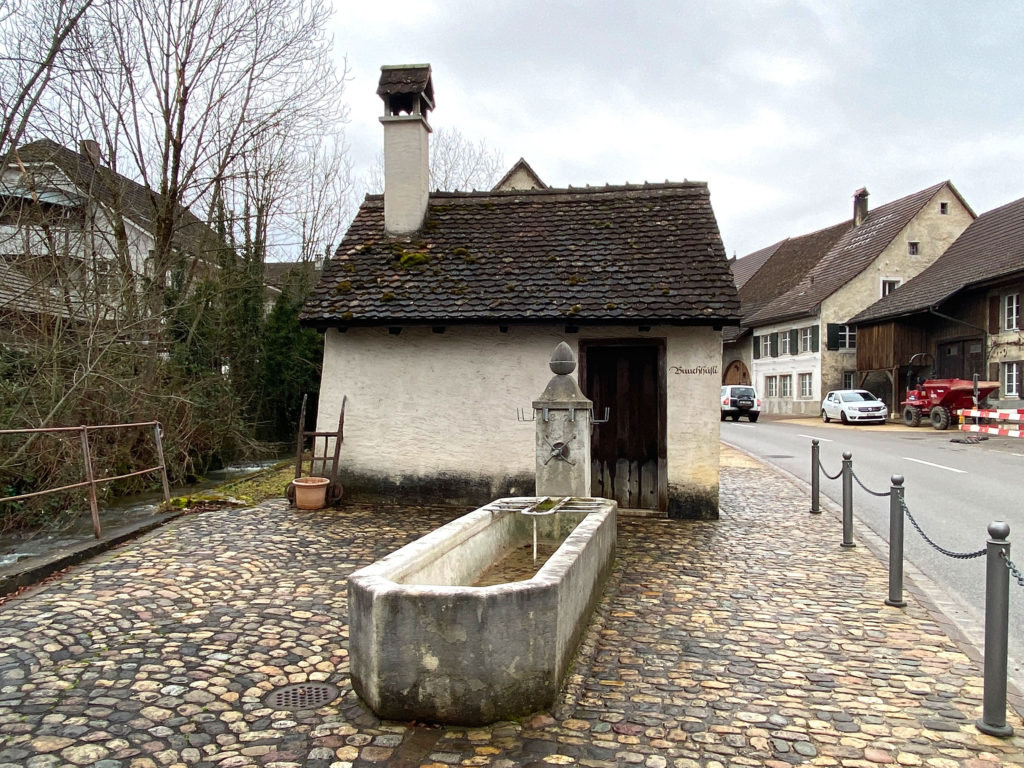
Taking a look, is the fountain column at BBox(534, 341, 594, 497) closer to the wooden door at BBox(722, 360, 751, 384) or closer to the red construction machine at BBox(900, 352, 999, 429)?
the red construction machine at BBox(900, 352, 999, 429)

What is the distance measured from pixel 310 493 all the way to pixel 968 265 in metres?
30.4

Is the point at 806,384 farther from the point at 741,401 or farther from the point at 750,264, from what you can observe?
the point at 750,264

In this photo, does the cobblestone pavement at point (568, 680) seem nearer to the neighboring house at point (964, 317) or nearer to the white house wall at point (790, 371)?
the neighboring house at point (964, 317)

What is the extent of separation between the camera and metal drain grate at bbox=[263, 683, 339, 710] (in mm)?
4074

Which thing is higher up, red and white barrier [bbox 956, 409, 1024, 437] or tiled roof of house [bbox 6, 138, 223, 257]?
tiled roof of house [bbox 6, 138, 223, 257]

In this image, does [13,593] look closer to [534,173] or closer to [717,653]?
[717,653]

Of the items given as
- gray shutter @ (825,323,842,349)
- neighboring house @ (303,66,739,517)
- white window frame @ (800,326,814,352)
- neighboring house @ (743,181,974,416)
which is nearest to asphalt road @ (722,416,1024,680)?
neighboring house @ (303,66,739,517)

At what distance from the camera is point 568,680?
437 cm

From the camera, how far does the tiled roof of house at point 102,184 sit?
11.0 meters

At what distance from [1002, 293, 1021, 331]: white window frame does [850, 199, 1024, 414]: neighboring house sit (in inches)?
0.6

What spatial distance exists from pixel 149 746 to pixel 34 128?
37.5 feet

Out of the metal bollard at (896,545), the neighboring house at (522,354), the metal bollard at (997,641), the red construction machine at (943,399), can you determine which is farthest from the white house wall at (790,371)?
the metal bollard at (997,641)

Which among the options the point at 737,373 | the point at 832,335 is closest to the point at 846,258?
the point at 832,335

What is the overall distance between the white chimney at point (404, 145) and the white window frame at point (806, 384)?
30.4 m
